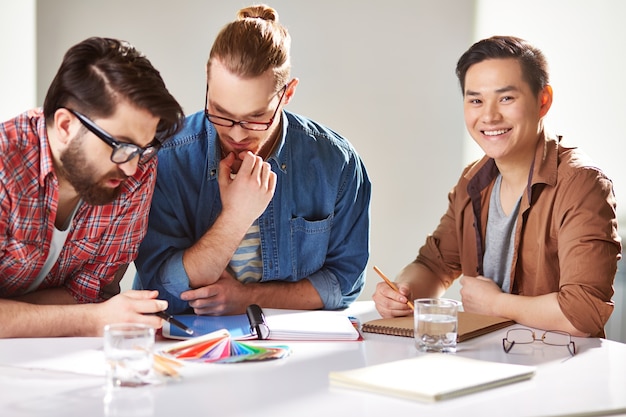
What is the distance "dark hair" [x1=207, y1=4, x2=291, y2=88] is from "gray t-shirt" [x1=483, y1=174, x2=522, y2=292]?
29.7 inches

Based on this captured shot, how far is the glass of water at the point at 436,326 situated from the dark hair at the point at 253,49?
0.87 metres

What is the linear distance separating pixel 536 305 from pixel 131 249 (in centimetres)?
109

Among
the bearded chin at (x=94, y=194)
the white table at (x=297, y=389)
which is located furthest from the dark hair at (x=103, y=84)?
the white table at (x=297, y=389)

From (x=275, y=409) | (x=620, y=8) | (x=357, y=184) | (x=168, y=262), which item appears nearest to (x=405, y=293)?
(x=357, y=184)

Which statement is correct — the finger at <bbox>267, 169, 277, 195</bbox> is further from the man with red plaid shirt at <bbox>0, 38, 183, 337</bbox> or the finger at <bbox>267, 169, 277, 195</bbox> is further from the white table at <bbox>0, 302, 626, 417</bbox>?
the white table at <bbox>0, 302, 626, 417</bbox>

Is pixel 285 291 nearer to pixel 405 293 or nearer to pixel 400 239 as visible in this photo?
pixel 405 293

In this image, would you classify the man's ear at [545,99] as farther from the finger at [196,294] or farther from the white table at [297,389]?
the finger at [196,294]

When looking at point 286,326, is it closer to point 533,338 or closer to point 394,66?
point 533,338

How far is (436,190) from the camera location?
4.40m

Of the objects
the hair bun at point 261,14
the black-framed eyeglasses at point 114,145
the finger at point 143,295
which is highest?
the hair bun at point 261,14

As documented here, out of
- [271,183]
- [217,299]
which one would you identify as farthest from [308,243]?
[217,299]

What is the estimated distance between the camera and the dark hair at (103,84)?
1.95 m

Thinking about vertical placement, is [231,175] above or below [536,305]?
above

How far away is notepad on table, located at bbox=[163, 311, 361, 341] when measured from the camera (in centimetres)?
188
